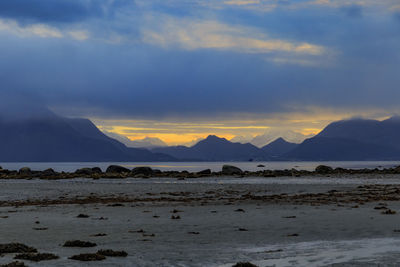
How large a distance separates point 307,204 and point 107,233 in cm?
1519

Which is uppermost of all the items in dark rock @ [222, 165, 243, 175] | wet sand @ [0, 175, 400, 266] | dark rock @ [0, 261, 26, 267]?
dark rock @ [222, 165, 243, 175]

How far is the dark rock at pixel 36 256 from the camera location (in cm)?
1210

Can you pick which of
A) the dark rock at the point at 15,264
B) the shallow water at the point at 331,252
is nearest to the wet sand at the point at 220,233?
the shallow water at the point at 331,252

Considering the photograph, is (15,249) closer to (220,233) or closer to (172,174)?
(220,233)

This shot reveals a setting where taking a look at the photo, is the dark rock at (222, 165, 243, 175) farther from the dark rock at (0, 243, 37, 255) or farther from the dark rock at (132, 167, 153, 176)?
the dark rock at (0, 243, 37, 255)

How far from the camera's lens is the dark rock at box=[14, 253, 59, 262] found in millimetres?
12102

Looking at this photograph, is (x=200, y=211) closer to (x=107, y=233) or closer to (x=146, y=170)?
(x=107, y=233)

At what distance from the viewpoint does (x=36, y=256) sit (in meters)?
12.2

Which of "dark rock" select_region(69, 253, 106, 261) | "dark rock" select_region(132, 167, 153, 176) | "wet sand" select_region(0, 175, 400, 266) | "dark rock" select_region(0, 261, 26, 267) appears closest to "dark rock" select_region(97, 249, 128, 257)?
"wet sand" select_region(0, 175, 400, 266)

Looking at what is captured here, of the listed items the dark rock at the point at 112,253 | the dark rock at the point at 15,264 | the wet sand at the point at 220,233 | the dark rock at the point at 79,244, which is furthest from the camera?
the dark rock at the point at 79,244

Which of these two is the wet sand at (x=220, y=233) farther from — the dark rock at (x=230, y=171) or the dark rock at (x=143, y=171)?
the dark rock at (x=230, y=171)

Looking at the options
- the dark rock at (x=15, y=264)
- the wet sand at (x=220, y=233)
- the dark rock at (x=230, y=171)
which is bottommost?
the wet sand at (x=220, y=233)

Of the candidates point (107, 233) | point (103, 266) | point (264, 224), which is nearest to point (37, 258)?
point (103, 266)

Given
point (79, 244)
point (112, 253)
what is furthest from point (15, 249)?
Result: point (112, 253)
